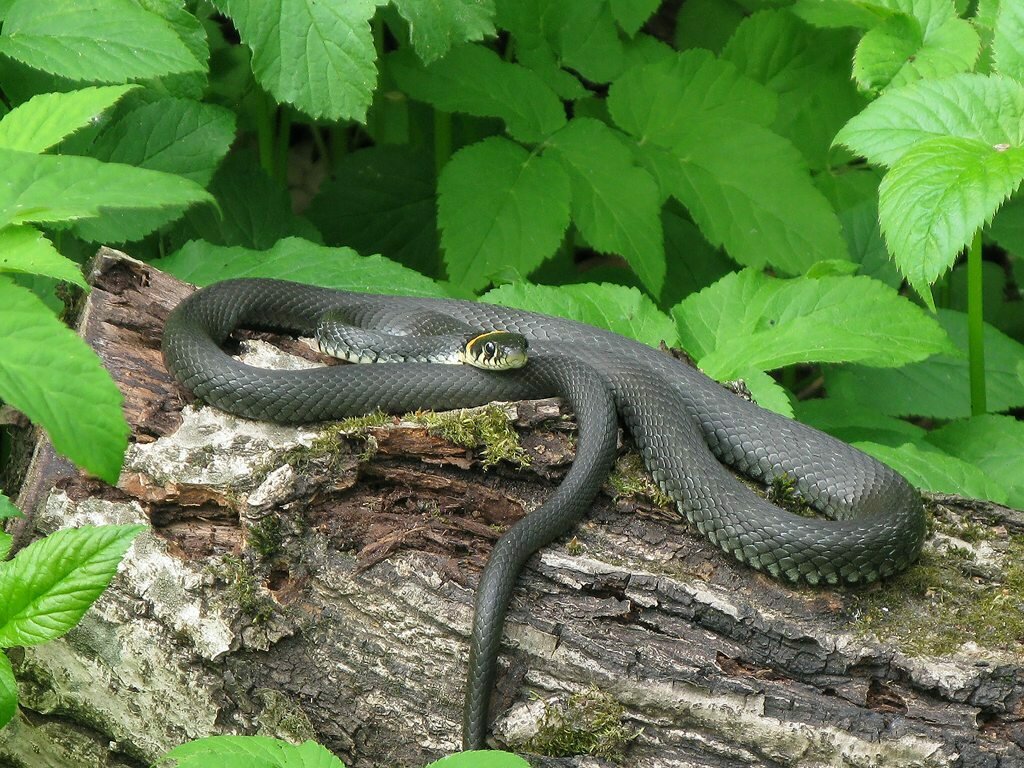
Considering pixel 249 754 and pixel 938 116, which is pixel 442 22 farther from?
pixel 249 754

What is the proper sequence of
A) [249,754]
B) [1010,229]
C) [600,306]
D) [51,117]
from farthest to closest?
[1010,229] → [600,306] → [51,117] → [249,754]

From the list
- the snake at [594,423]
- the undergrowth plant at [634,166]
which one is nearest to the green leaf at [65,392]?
the undergrowth plant at [634,166]

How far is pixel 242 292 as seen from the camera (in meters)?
4.45

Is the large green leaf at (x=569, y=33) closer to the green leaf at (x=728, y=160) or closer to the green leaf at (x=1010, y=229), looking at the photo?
the green leaf at (x=728, y=160)

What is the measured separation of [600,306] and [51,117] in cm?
253

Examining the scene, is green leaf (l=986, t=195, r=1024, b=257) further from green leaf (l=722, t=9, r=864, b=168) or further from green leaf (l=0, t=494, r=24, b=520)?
green leaf (l=0, t=494, r=24, b=520)

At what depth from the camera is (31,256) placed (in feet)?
Result: 8.73

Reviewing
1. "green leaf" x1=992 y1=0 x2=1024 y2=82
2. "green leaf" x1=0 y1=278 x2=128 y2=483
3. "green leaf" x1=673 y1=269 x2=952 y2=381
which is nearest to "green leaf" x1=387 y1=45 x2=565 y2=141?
"green leaf" x1=673 y1=269 x2=952 y2=381

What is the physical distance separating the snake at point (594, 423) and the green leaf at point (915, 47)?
153 cm

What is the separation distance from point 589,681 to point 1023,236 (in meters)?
4.39

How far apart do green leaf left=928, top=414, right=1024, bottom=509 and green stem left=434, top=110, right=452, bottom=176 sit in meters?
3.25

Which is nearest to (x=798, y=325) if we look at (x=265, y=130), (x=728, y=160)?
(x=728, y=160)

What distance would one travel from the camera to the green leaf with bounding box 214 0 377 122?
4246 millimetres

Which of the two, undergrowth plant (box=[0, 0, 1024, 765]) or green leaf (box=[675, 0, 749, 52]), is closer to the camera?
undergrowth plant (box=[0, 0, 1024, 765])
